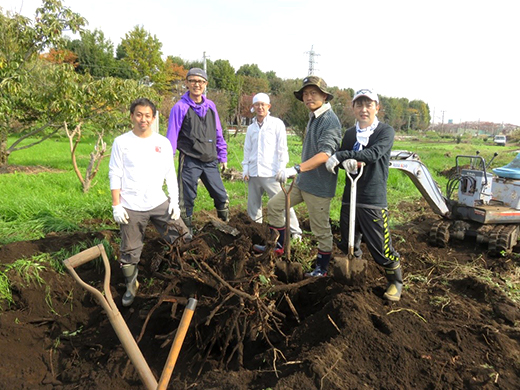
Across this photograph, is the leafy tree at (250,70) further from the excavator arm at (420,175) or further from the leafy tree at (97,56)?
the excavator arm at (420,175)

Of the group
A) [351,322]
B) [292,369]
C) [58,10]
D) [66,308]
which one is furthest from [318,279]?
[58,10]

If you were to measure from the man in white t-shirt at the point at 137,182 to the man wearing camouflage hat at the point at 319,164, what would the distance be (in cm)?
116

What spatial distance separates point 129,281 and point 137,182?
91 cm

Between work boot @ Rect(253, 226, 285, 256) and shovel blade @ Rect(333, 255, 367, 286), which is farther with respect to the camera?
work boot @ Rect(253, 226, 285, 256)

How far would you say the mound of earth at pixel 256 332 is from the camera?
2350 mm

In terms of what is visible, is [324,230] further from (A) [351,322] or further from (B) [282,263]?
(A) [351,322]

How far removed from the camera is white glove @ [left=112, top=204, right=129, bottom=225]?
3213 mm

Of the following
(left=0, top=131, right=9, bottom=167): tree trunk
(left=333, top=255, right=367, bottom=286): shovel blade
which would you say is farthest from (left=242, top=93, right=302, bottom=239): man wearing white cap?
(left=0, top=131, right=9, bottom=167): tree trunk

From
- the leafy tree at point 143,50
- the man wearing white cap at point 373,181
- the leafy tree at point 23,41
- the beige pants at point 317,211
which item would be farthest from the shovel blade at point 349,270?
the leafy tree at point 143,50

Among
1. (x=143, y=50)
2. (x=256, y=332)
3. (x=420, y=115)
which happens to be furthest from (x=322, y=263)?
(x=420, y=115)

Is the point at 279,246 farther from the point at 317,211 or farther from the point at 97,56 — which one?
the point at 97,56

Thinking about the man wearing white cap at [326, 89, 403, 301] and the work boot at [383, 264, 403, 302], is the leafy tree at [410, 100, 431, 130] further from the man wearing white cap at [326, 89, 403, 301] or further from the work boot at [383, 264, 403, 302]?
the work boot at [383, 264, 403, 302]

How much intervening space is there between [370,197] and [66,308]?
9.79 ft

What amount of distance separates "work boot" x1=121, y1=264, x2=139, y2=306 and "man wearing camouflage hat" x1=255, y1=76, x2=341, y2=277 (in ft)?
5.36
